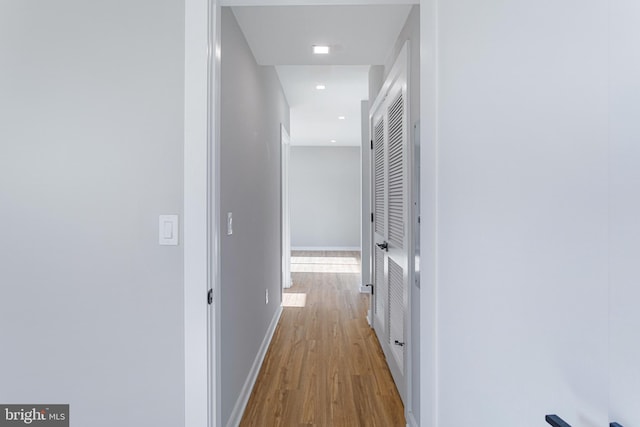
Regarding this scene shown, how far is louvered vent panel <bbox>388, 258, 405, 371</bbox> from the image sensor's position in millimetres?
2293

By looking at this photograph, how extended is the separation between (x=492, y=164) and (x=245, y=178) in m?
1.72

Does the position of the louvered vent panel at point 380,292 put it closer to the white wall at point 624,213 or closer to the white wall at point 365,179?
the white wall at point 365,179

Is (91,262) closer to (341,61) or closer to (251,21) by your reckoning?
(251,21)

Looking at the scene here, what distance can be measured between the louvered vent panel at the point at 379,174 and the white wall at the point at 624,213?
250 centimetres

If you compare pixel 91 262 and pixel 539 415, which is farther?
pixel 91 262

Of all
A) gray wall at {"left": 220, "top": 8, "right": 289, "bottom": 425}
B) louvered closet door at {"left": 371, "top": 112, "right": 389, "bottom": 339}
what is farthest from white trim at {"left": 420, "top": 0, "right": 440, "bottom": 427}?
louvered closet door at {"left": 371, "top": 112, "right": 389, "bottom": 339}

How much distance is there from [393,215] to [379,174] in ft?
2.44

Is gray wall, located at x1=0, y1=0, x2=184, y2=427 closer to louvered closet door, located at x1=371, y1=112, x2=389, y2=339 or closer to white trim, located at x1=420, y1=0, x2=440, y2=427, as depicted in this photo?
white trim, located at x1=420, y1=0, x2=440, y2=427

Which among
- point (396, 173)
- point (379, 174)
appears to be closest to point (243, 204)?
point (396, 173)

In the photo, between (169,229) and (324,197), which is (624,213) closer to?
(169,229)

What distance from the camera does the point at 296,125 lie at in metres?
6.23

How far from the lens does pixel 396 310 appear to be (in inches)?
96.9

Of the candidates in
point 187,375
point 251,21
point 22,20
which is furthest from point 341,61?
point 187,375

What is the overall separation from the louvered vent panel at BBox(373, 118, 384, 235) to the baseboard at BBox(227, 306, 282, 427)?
1362mm
